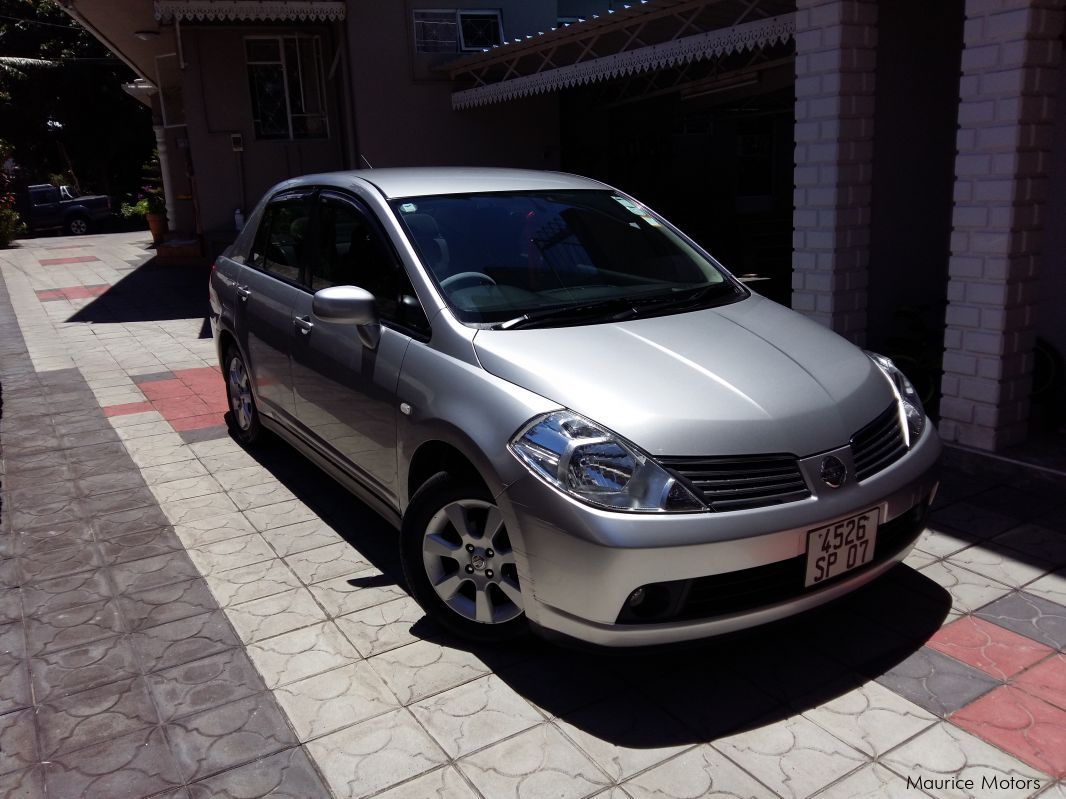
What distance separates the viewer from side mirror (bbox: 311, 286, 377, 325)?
372 cm

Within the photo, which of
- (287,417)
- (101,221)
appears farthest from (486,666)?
(101,221)

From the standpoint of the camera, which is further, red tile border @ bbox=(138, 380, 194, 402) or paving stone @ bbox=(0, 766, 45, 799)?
red tile border @ bbox=(138, 380, 194, 402)

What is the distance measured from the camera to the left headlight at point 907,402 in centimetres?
358

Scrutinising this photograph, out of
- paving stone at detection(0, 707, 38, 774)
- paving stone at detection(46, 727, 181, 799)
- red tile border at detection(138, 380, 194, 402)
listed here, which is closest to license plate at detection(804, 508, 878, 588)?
→ paving stone at detection(46, 727, 181, 799)

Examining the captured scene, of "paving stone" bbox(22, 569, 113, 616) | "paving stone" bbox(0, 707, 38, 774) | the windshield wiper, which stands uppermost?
the windshield wiper

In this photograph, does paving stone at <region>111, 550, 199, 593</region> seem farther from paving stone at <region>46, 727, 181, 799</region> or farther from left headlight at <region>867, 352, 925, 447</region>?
left headlight at <region>867, 352, 925, 447</region>

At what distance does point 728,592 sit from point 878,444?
34.2 inches

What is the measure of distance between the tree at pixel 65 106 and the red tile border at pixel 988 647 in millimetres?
36885

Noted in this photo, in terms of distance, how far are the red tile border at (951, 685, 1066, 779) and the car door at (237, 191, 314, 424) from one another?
11.4 feet

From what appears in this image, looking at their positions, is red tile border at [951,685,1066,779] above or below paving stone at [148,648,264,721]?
below

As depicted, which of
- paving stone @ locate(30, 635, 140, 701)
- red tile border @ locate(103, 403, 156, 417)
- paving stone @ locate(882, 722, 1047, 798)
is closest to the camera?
paving stone @ locate(882, 722, 1047, 798)

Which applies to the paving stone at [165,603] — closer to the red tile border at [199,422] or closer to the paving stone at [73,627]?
the paving stone at [73,627]

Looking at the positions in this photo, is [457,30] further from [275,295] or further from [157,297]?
[275,295]

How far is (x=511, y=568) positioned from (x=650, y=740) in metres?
0.74
